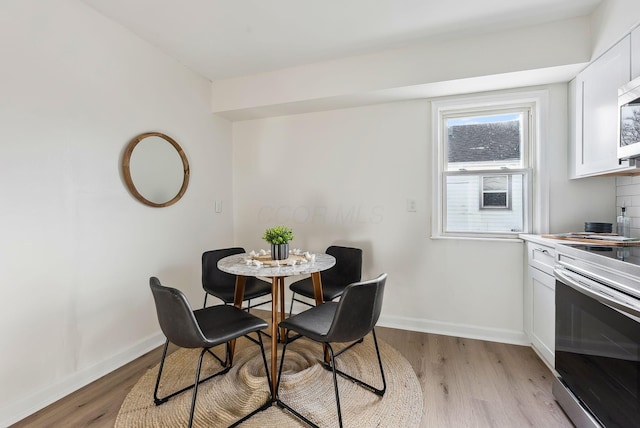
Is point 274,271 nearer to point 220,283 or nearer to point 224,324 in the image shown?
point 224,324

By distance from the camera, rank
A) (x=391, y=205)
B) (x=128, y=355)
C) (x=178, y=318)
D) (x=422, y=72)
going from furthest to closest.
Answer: (x=391, y=205) < (x=422, y=72) < (x=128, y=355) < (x=178, y=318)

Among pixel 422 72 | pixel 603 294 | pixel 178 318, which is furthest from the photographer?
pixel 422 72

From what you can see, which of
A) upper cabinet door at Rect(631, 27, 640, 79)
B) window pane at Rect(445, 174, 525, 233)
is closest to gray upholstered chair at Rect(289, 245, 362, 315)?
window pane at Rect(445, 174, 525, 233)

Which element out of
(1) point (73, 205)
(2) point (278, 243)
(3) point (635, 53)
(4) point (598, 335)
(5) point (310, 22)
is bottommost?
(4) point (598, 335)

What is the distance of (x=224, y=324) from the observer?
166 centimetres

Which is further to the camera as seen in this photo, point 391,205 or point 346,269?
point 391,205

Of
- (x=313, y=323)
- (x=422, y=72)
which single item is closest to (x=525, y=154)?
(x=422, y=72)

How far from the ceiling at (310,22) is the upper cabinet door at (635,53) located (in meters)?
0.45

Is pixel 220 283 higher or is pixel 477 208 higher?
pixel 477 208

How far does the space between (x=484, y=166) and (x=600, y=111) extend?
0.87m

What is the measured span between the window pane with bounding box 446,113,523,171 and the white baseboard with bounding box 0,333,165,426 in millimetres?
3097

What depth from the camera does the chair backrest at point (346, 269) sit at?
2.58m

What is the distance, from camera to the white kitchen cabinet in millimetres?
1967

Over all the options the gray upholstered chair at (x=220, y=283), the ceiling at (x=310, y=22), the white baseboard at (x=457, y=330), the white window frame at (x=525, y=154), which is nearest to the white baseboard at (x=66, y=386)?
the gray upholstered chair at (x=220, y=283)
